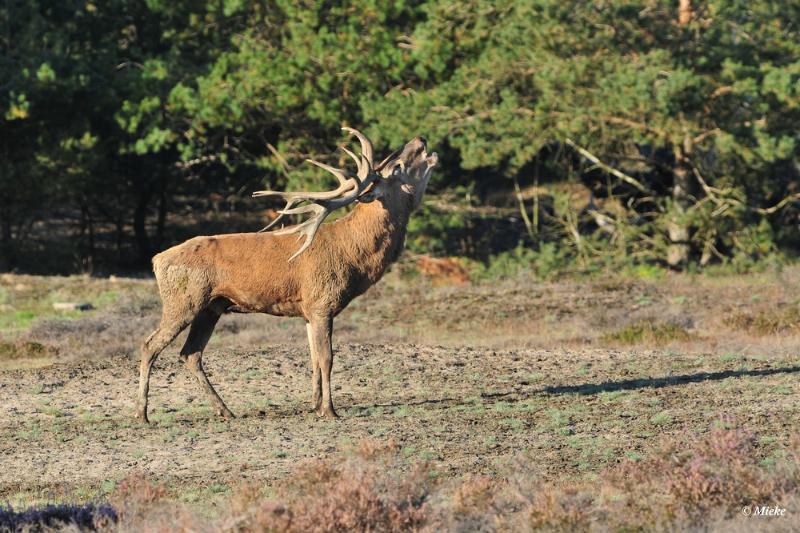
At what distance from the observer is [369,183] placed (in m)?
14.0

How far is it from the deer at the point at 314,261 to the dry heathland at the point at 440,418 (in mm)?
1074

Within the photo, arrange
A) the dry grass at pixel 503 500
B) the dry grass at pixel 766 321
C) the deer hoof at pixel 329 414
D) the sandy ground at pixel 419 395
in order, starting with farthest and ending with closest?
the dry grass at pixel 766 321 → the deer hoof at pixel 329 414 → the sandy ground at pixel 419 395 → the dry grass at pixel 503 500

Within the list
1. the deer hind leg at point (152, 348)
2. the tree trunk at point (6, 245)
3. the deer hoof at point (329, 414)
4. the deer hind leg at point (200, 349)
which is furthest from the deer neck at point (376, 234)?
the tree trunk at point (6, 245)

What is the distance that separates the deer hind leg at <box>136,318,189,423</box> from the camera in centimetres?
1402

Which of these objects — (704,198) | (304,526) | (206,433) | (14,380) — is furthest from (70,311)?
(304,526)

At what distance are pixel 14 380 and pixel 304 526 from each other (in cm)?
975

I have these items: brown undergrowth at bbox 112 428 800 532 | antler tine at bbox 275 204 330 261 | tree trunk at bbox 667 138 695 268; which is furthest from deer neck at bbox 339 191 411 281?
tree trunk at bbox 667 138 695 268

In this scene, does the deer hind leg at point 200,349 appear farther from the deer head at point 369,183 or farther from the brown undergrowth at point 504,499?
the brown undergrowth at point 504,499

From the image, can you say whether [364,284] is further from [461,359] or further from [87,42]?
[87,42]

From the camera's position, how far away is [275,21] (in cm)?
3309

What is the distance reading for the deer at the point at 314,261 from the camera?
13852 millimetres

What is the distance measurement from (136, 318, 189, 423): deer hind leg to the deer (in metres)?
0.01

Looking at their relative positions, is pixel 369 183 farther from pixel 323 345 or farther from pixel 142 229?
pixel 142 229

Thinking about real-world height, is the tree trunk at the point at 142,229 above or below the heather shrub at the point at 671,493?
below
